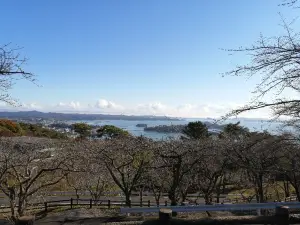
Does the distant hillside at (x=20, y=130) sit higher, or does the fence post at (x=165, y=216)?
the fence post at (x=165, y=216)

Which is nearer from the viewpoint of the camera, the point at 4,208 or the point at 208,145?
the point at 208,145

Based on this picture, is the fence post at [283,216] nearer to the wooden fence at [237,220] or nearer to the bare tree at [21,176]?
the wooden fence at [237,220]

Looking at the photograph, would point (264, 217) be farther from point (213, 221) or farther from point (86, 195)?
point (86, 195)

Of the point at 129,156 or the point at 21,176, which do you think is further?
the point at 129,156

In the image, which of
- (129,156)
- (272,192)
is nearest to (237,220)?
(129,156)

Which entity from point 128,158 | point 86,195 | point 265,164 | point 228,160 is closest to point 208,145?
point 228,160

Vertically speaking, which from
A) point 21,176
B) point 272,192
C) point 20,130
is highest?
point 21,176

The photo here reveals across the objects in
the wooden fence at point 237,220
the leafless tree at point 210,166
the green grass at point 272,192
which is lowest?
the green grass at point 272,192

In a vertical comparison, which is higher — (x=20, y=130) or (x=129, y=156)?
(x=129, y=156)

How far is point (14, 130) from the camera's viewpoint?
6850cm

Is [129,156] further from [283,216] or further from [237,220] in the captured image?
[283,216]

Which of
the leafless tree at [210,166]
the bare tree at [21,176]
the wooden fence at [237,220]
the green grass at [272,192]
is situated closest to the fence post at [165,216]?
the wooden fence at [237,220]

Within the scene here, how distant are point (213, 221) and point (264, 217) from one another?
0.97m

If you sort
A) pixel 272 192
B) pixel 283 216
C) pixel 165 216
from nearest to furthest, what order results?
pixel 283 216, pixel 165 216, pixel 272 192
